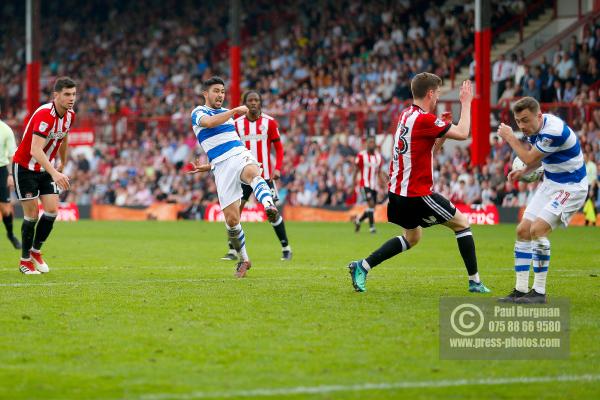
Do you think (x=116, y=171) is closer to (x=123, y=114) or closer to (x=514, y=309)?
(x=123, y=114)

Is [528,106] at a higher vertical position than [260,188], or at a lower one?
higher

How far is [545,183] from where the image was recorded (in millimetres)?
9914

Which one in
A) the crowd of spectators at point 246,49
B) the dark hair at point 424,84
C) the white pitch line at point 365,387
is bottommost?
the white pitch line at point 365,387

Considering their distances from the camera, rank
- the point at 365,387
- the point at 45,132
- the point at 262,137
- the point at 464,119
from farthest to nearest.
→ the point at 262,137
the point at 45,132
the point at 464,119
the point at 365,387

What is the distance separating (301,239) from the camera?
21469 mm

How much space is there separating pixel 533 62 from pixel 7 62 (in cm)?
2557

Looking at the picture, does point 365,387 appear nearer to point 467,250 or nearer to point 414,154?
point 414,154

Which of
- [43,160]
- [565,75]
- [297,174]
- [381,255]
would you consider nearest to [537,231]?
[381,255]

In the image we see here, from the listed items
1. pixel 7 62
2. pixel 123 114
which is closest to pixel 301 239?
pixel 123 114

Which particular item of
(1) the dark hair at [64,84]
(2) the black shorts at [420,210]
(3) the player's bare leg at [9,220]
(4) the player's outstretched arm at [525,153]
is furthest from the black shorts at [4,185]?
(4) the player's outstretched arm at [525,153]

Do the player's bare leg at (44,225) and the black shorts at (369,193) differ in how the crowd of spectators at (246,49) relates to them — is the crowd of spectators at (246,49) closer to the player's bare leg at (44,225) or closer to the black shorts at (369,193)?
the black shorts at (369,193)

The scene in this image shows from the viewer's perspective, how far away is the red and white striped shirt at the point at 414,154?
10.4 m

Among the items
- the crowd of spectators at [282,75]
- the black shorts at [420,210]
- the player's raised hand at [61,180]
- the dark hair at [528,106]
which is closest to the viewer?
the dark hair at [528,106]

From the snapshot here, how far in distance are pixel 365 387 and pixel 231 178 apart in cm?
651
